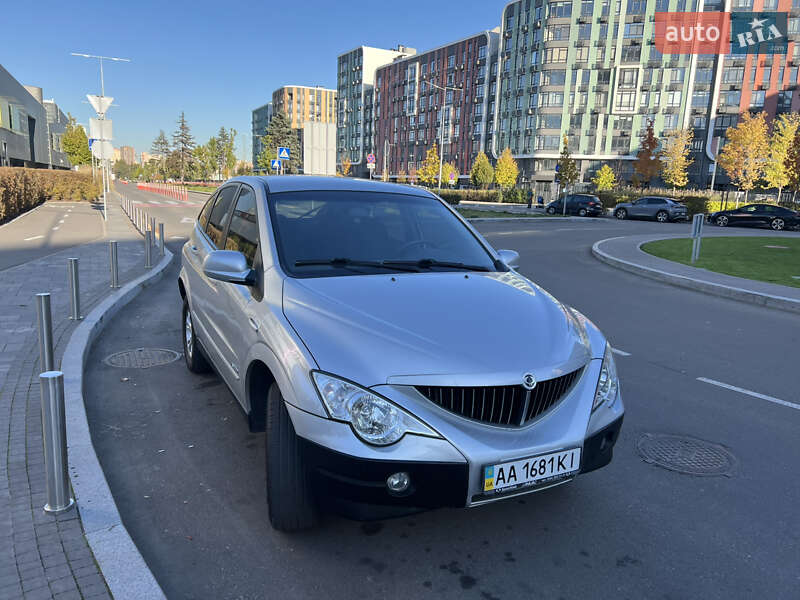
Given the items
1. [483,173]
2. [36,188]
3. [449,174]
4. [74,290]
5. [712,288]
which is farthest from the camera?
[449,174]

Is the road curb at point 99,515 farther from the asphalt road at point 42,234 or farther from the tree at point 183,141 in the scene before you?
the tree at point 183,141

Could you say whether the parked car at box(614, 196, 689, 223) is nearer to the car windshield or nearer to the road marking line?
the road marking line

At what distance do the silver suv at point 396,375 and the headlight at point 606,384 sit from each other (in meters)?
0.01

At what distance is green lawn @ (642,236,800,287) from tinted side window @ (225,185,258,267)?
1124 centimetres

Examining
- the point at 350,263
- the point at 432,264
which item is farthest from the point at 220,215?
the point at 432,264

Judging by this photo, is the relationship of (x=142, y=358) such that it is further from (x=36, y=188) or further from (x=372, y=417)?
(x=36, y=188)

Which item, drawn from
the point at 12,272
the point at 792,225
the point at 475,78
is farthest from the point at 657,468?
the point at 475,78

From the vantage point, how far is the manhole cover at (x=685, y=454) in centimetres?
390

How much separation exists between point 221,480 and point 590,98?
83.7 metres

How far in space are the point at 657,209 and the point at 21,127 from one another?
223ft

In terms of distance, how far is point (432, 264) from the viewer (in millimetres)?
3791

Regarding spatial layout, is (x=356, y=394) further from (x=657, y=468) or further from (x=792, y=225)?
(x=792, y=225)

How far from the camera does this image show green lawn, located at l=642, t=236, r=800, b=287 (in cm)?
1300

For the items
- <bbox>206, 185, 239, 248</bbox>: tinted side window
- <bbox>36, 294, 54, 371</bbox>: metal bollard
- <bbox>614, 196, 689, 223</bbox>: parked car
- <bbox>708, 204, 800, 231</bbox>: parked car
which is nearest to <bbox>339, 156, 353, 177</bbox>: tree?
<bbox>614, 196, 689, 223</bbox>: parked car
